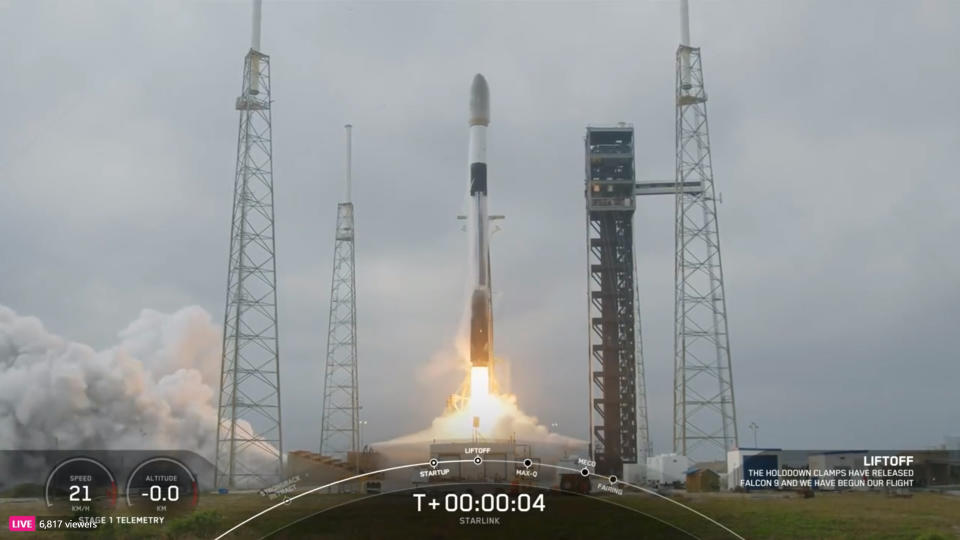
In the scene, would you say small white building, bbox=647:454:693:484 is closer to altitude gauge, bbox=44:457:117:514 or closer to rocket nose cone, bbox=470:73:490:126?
rocket nose cone, bbox=470:73:490:126

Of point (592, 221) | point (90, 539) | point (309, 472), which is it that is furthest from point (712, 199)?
point (90, 539)

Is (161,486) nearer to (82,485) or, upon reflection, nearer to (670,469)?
(82,485)

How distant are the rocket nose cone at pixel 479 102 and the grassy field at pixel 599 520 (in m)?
37.0

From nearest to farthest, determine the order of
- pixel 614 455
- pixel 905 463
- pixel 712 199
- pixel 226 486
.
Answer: pixel 905 463 < pixel 226 486 < pixel 712 199 < pixel 614 455

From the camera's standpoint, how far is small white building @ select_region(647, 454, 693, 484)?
73.6 meters

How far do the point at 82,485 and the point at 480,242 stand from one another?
153ft

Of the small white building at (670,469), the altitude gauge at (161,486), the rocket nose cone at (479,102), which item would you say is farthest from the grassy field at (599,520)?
the rocket nose cone at (479,102)

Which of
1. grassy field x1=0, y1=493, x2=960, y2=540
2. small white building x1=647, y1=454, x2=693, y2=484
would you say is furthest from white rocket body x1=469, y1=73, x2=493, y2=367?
grassy field x1=0, y1=493, x2=960, y2=540

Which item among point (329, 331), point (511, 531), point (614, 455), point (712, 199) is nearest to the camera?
point (511, 531)

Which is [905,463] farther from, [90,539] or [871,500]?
[90,539]

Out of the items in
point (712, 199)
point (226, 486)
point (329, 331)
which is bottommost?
point (226, 486)

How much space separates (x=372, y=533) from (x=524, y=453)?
112ft

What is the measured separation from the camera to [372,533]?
35.9 metres

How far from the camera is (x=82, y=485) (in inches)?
1330
